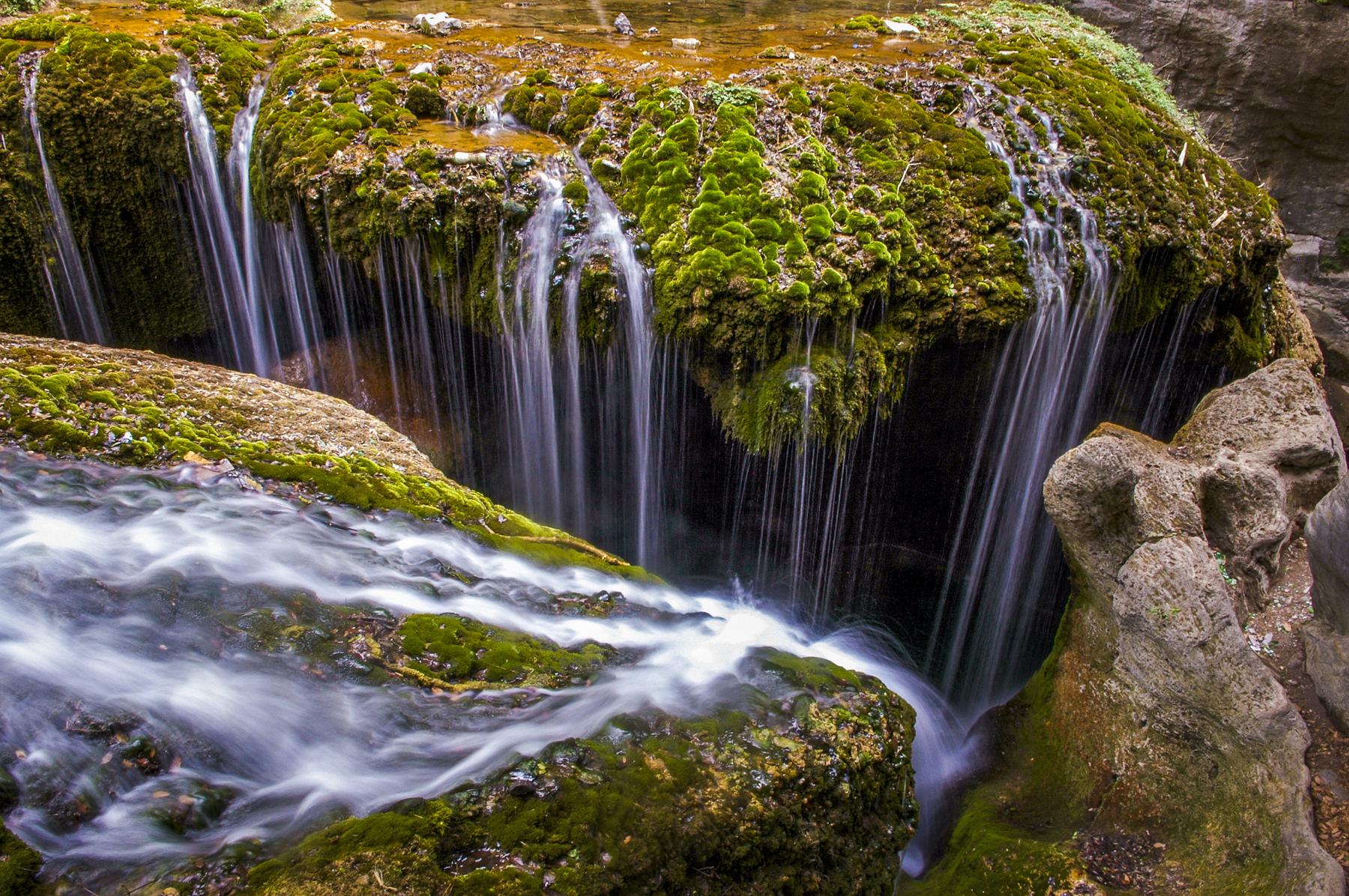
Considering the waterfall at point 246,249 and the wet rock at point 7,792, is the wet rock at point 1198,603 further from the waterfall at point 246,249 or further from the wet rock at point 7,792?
the waterfall at point 246,249

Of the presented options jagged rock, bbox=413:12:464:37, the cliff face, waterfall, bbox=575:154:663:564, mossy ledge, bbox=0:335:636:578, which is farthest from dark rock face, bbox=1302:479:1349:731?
the cliff face

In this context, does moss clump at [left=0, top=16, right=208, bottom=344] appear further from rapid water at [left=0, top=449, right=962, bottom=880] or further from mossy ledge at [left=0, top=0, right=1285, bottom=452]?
rapid water at [left=0, top=449, right=962, bottom=880]

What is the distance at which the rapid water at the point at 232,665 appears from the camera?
3148 mm

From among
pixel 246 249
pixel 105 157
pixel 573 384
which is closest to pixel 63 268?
pixel 105 157

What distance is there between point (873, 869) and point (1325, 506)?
3.59m

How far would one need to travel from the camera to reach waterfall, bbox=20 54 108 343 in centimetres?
867

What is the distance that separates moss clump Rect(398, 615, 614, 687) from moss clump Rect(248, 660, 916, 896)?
503mm

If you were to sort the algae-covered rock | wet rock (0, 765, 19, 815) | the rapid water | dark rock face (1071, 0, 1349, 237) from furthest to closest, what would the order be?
dark rock face (1071, 0, 1349, 237) → the algae-covered rock → the rapid water → wet rock (0, 765, 19, 815)

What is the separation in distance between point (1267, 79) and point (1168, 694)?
1526cm

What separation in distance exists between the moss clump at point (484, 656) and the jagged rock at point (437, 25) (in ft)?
31.8

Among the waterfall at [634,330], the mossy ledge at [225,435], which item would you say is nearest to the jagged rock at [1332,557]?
the mossy ledge at [225,435]

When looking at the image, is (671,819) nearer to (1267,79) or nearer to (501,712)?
(501,712)

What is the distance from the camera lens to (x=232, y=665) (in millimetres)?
3689

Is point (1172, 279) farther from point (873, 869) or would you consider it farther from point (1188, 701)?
point (873, 869)
